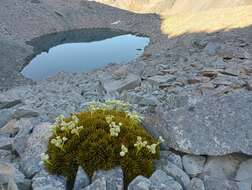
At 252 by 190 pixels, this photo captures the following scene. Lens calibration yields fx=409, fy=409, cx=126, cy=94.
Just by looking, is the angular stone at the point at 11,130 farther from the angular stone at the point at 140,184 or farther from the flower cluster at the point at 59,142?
the angular stone at the point at 140,184

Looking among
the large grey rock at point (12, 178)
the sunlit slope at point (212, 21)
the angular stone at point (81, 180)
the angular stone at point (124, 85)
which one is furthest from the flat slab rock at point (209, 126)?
the sunlit slope at point (212, 21)

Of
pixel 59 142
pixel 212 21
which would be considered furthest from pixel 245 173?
pixel 212 21

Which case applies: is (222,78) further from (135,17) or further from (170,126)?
(135,17)

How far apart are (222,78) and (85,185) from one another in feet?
23.5

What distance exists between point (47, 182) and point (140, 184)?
141 centimetres

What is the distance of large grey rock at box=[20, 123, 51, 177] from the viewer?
659cm

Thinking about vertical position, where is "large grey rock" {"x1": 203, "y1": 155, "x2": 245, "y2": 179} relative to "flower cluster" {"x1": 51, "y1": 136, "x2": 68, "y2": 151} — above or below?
below

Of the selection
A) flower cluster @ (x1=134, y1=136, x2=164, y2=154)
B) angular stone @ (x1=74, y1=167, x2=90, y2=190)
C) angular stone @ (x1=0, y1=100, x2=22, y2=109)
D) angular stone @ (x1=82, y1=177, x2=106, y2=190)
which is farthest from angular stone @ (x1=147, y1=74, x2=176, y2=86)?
angular stone @ (x1=82, y1=177, x2=106, y2=190)

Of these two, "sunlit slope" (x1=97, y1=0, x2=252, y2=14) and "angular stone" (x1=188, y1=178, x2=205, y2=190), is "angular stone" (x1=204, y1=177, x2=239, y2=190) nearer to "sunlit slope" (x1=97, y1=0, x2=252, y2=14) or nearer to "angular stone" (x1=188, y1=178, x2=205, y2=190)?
"angular stone" (x1=188, y1=178, x2=205, y2=190)

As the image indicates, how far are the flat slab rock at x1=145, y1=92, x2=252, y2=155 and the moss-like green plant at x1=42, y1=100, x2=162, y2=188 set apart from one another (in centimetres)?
49

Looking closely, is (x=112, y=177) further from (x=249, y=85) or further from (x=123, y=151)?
(x=249, y=85)

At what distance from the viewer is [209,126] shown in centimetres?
690

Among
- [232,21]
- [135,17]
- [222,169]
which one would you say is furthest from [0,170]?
[135,17]

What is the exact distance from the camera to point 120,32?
4556cm
